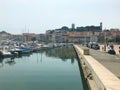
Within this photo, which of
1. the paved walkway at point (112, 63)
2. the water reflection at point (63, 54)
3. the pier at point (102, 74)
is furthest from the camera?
the water reflection at point (63, 54)

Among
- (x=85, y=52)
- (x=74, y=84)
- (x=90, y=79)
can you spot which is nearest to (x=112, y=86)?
(x=90, y=79)

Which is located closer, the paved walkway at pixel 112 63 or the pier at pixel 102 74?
the pier at pixel 102 74

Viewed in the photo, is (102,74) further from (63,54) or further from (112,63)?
(63,54)

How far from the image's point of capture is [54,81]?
28.0m

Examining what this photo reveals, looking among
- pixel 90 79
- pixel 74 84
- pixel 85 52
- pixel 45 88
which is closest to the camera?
pixel 90 79

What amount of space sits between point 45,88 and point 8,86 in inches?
133

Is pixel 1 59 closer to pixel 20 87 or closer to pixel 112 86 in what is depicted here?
pixel 20 87

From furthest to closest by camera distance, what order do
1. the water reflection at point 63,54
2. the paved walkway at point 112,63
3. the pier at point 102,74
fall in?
the water reflection at point 63,54, the paved walkway at point 112,63, the pier at point 102,74

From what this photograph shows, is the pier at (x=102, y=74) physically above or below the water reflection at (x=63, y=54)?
above

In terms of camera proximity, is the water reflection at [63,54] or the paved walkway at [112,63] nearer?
the paved walkway at [112,63]

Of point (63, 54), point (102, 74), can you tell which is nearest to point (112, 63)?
point (102, 74)

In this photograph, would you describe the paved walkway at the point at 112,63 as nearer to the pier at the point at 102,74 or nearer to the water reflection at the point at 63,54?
the pier at the point at 102,74

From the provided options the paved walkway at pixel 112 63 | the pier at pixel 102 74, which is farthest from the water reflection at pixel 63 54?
the pier at pixel 102 74

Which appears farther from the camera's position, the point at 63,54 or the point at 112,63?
the point at 63,54
